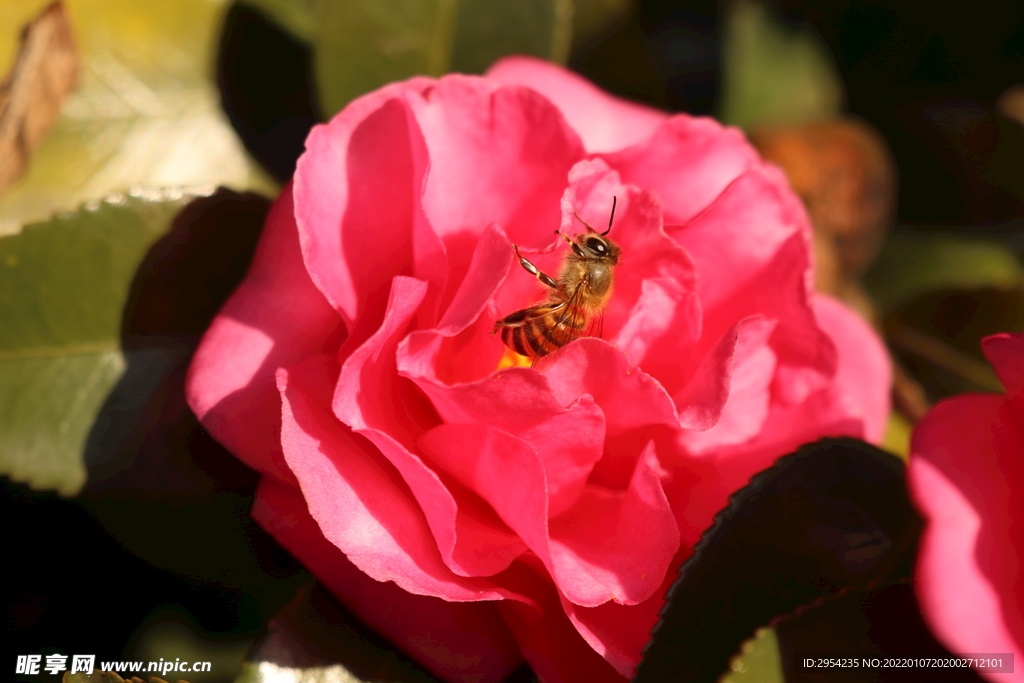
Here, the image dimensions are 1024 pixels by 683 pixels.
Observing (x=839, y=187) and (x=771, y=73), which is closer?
(x=839, y=187)

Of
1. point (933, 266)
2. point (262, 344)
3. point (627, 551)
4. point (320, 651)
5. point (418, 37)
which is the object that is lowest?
point (933, 266)

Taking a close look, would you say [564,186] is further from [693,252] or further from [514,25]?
[514,25]

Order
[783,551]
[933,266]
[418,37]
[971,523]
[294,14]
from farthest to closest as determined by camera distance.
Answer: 1. [933,266]
2. [294,14]
3. [418,37]
4. [783,551]
5. [971,523]

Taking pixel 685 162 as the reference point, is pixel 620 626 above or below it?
below

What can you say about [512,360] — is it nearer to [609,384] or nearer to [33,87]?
[609,384]

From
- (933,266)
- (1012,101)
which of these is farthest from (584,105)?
(1012,101)

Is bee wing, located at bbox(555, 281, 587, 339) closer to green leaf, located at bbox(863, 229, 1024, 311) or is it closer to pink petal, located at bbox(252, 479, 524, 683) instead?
pink petal, located at bbox(252, 479, 524, 683)

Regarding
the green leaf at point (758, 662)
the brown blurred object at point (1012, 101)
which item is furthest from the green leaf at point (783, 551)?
the brown blurred object at point (1012, 101)
